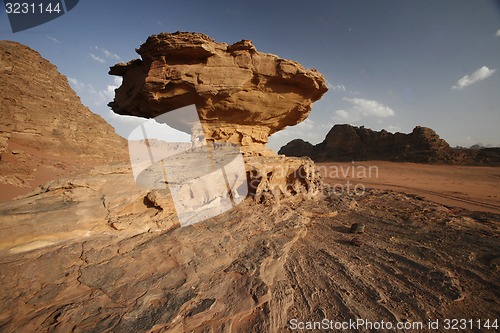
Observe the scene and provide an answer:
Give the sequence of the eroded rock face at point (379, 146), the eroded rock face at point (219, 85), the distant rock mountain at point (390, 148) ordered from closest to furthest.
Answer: the eroded rock face at point (219, 85) → the distant rock mountain at point (390, 148) → the eroded rock face at point (379, 146)

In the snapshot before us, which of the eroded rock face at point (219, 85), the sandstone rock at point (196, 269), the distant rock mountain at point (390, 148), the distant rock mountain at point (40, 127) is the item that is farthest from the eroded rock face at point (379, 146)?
the distant rock mountain at point (40, 127)

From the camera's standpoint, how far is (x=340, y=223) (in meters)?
5.68

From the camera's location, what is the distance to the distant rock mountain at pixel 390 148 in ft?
74.8

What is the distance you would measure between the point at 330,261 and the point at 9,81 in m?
36.3

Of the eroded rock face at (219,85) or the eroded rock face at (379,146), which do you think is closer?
the eroded rock face at (219,85)

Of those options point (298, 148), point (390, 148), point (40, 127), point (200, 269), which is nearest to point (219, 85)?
point (200, 269)

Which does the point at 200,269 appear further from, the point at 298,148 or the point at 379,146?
the point at 298,148

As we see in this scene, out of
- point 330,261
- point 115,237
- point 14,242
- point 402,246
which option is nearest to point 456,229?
point 402,246

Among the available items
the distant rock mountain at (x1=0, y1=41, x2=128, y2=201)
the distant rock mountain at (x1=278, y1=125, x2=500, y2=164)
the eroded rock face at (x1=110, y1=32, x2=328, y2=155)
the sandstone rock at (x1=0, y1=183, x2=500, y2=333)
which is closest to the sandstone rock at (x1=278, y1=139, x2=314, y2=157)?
the distant rock mountain at (x1=278, y1=125, x2=500, y2=164)

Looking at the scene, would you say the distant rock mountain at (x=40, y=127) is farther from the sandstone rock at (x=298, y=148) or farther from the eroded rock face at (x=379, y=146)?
the eroded rock face at (x=379, y=146)

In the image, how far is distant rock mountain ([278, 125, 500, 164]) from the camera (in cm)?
2281

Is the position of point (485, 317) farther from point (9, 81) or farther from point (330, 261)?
point (9, 81)

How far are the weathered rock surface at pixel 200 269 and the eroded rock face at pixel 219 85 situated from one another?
3228mm

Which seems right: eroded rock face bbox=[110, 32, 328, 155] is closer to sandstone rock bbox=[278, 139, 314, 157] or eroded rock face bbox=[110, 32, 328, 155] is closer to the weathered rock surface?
the weathered rock surface
